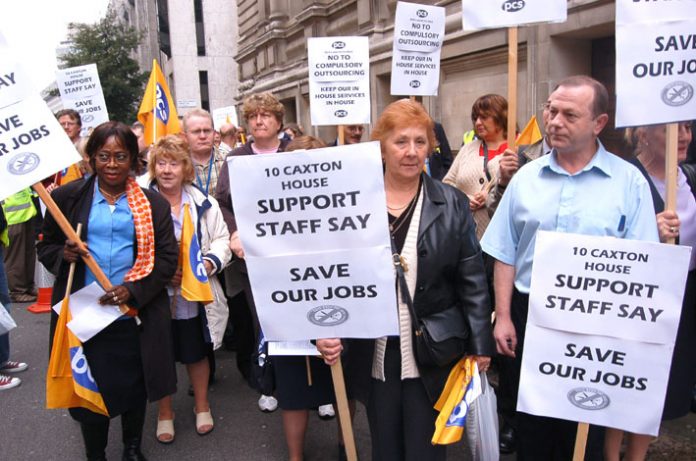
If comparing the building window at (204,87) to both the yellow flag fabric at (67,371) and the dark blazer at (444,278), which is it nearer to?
the yellow flag fabric at (67,371)

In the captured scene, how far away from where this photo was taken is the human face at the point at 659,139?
2.87 m

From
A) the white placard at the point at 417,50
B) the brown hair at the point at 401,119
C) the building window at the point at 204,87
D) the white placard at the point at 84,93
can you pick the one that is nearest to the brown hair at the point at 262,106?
the white placard at the point at 417,50

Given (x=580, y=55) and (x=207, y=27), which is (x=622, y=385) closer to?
(x=580, y=55)

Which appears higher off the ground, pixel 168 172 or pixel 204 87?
pixel 204 87

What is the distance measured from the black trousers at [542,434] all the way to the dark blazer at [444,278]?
202mm

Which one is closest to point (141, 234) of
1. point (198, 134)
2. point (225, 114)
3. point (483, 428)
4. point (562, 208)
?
point (198, 134)

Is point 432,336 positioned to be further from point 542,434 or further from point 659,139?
point 659,139

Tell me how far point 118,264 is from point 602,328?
95.1 inches

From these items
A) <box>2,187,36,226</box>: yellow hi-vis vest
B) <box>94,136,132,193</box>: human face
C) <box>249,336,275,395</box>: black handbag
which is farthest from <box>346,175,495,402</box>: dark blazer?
<box>2,187,36,226</box>: yellow hi-vis vest

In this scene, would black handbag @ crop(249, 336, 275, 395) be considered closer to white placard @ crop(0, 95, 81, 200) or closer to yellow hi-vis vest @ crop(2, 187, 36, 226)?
white placard @ crop(0, 95, 81, 200)

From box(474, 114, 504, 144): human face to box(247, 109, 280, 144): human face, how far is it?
63.5 inches

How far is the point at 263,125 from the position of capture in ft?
14.9

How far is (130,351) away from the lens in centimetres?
322

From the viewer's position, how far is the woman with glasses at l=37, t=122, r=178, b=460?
3.10m
